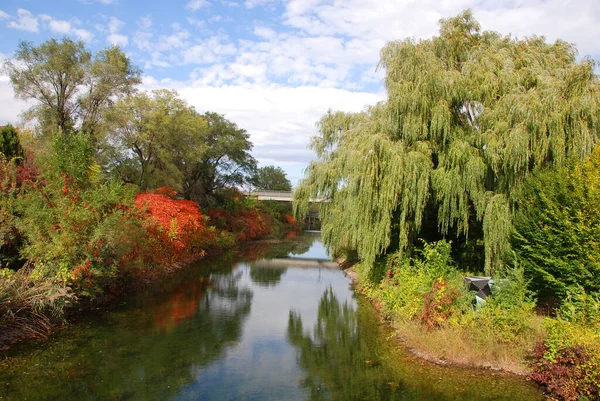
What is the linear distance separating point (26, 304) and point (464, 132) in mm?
13305

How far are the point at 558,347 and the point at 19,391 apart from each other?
10447 millimetres

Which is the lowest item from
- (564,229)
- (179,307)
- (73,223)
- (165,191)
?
(179,307)

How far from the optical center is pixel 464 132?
543 inches

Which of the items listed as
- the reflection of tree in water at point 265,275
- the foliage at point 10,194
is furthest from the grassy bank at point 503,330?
the foliage at point 10,194

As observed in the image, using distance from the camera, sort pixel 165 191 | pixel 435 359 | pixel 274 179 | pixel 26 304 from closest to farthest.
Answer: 1. pixel 435 359
2. pixel 26 304
3. pixel 165 191
4. pixel 274 179

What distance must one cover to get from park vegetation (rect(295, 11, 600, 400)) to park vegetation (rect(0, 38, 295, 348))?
8.49 m

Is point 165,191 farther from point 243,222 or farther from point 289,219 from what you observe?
point 289,219

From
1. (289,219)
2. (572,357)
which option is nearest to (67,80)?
(572,357)

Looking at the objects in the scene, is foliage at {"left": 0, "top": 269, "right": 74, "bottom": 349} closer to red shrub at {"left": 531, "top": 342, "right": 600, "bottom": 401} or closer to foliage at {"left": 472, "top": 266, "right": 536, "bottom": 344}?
foliage at {"left": 472, "top": 266, "right": 536, "bottom": 344}

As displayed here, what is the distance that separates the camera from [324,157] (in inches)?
959

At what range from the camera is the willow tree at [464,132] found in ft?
40.1

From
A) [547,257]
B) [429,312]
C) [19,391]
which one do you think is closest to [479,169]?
[547,257]

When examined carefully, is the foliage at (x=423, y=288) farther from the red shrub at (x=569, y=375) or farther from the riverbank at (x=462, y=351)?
the red shrub at (x=569, y=375)

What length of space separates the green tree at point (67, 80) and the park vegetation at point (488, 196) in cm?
1625
